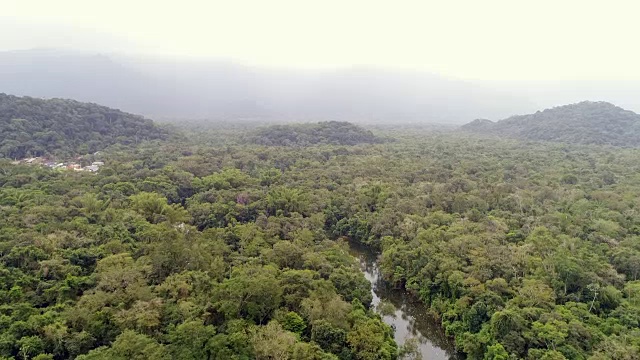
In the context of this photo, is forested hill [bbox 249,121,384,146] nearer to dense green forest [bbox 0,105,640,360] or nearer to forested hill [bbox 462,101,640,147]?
dense green forest [bbox 0,105,640,360]

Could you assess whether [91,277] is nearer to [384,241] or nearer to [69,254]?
[69,254]

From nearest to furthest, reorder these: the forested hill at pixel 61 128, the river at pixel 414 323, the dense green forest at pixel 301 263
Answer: the dense green forest at pixel 301 263, the river at pixel 414 323, the forested hill at pixel 61 128

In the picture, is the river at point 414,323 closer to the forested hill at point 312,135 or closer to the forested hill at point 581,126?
the forested hill at point 312,135

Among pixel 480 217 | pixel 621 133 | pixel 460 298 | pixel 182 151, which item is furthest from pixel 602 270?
pixel 621 133

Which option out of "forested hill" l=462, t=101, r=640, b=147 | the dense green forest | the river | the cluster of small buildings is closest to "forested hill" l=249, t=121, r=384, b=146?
the cluster of small buildings

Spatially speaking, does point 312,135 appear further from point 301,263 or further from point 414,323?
point 414,323

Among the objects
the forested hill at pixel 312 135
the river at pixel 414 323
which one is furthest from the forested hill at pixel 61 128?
the river at pixel 414 323

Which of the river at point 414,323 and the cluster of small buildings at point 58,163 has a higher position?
the cluster of small buildings at point 58,163

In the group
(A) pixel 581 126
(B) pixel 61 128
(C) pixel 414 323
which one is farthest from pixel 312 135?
(A) pixel 581 126
